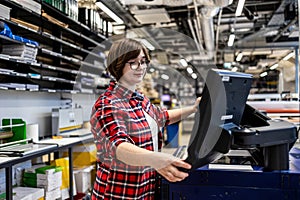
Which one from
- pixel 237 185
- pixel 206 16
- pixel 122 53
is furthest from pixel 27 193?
pixel 206 16

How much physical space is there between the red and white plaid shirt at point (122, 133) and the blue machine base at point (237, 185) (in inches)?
6.5

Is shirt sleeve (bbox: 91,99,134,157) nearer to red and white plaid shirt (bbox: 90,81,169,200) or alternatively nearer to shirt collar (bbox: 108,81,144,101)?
red and white plaid shirt (bbox: 90,81,169,200)

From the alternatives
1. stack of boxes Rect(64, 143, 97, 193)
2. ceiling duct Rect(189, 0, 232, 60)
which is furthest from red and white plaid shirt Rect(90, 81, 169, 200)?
ceiling duct Rect(189, 0, 232, 60)

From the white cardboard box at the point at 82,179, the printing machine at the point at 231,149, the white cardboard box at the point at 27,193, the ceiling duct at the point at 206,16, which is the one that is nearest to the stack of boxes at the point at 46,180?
the white cardboard box at the point at 27,193

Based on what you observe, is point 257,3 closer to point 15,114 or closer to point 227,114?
point 15,114

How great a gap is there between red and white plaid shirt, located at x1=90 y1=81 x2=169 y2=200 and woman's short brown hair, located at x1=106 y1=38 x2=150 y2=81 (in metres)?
0.08

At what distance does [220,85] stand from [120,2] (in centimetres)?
442

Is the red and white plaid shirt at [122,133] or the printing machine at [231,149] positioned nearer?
the printing machine at [231,149]

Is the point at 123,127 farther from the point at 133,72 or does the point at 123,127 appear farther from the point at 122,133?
the point at 133,72

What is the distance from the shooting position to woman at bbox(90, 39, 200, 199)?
1.09 metres

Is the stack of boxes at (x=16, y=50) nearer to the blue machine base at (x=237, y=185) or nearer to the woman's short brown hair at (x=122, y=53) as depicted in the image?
the woman's short brown hair at (x=122, y=53)

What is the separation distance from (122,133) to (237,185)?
42 centimetres

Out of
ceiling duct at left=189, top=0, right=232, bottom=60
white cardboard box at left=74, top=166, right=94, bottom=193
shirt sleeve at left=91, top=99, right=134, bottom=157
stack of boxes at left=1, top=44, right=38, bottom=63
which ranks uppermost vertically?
ceiling duct at left=189, top=0, right=232, bottom=60

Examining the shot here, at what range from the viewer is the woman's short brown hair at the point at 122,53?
1.23 meters
